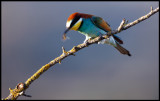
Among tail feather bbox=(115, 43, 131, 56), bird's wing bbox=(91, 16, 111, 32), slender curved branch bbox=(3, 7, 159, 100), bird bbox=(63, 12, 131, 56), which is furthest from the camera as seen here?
bird's wing bbox=(91, 16, 111, 32)

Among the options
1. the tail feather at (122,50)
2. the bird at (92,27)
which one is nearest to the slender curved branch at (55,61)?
the bird at (92,27)

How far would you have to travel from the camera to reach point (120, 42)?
3934mm

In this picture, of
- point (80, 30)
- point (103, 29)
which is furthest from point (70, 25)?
point (103, 29)

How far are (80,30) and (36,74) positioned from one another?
4.38 feet

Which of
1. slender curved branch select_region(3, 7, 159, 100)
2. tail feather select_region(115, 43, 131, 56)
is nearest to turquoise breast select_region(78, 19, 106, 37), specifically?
tail feather select_region(115, 43, 131, 56)

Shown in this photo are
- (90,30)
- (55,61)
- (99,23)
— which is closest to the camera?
(55,61)

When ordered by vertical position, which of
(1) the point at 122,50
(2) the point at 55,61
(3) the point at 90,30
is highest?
(3) the point at 90,30

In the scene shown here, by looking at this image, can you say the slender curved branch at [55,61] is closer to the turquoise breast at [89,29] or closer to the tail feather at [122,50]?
the turquoise breast at [89,29]

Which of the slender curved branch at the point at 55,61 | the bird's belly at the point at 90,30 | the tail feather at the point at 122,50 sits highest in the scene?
the bird's belly at the point at 90,30

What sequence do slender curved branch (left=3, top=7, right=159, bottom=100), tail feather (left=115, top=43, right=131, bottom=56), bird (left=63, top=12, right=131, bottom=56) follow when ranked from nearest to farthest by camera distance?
slender curved branch (left=3, top=7, right=159, bottom=100) < bird (left=63, top=12, right=131, bottom=56) < tail feather (left=115, top=43, right=131, bottom=56)

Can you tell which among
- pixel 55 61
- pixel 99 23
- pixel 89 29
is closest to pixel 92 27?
pixel 89 29

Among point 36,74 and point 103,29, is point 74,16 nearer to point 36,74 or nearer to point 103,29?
point 103,29

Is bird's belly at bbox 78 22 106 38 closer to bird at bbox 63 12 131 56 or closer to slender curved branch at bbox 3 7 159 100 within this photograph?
bird at bbox 63 12 131 56

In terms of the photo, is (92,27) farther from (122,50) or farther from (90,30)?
(122,50)
